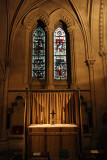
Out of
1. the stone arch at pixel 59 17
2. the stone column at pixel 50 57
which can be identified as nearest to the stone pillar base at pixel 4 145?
the stone column at pixel 50 57

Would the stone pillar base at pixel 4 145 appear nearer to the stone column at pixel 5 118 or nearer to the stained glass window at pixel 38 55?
the stone column at pixel 5 118

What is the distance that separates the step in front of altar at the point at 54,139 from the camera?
5.88 metres

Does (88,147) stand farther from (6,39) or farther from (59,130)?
(6,39)

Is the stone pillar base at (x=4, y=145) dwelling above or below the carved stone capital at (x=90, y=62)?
below

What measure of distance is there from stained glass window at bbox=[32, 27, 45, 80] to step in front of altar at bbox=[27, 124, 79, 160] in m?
3.56

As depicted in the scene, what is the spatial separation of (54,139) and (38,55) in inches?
195

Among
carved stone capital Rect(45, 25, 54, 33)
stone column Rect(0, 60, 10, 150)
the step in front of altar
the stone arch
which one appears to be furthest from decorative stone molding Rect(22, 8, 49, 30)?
the step in front of altar

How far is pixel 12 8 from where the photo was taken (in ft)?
29.3

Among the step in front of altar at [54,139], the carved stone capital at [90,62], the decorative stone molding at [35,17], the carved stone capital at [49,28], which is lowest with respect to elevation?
the step in front of altar at [54,139]

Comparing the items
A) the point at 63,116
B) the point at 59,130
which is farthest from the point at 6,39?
the point at 59,130

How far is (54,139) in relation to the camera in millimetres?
5957

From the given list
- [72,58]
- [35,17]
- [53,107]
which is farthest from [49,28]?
[53,107]

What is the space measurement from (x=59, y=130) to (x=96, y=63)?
4214mm

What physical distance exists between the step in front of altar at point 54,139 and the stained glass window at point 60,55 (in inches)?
140
